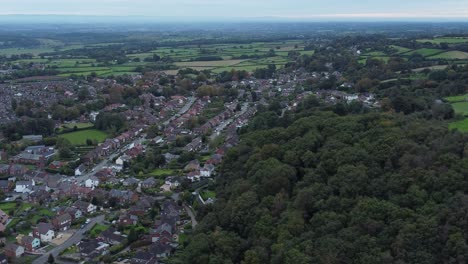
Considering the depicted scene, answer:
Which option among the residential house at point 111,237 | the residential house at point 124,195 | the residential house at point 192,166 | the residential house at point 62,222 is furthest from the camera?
the residential house at point 192,166

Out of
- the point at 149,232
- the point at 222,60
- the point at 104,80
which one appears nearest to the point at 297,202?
the point at 149,232

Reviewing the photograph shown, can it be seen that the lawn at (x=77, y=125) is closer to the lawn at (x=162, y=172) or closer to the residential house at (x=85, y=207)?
the lawn at (x=162, y=172)

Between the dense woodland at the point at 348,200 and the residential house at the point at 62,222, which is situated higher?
the dense woodland at the point at 348,200

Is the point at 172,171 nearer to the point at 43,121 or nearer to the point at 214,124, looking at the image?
the point at 214,124

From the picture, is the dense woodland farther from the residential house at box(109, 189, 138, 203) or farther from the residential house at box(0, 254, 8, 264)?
the residential house at box(0, 254, 8, 264)

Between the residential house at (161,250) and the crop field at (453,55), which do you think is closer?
the residential house at (161,250)

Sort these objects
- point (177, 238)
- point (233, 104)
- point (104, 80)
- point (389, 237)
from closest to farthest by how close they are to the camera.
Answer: point (389, 237), point (177, 238), point (233, 104), point (104, 80)

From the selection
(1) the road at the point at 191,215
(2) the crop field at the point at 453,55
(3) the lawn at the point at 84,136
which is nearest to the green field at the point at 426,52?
(2) the crop field at the point at 453,55
